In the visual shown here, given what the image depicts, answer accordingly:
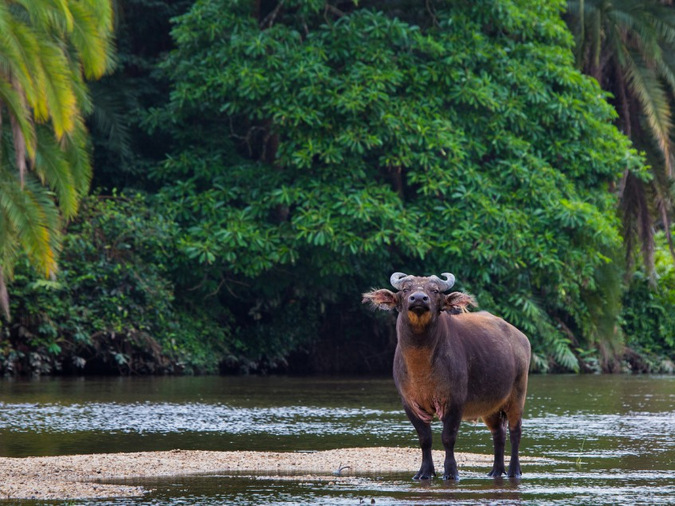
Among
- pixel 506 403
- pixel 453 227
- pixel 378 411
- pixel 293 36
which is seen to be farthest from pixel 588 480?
pixel 293 36

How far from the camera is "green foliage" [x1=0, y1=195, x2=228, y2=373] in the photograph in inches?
905

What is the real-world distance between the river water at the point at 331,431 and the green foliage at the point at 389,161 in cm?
251

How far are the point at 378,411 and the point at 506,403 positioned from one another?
6602 millimetres

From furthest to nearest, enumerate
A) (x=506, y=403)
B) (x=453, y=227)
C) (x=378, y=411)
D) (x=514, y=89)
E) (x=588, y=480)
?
(x=514, y=89)
(x=453, y=227)
(x=378, y=411)
(x=506, y=403)
(x=588, y=480)

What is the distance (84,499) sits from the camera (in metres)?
8.55

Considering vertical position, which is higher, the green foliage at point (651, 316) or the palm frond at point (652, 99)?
the palm frond at point (652, 99)

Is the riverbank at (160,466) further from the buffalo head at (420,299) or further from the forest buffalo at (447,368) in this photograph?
the buffalo head at (420,299)

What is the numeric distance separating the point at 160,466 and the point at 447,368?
8.35 ft

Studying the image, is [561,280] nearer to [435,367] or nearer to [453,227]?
[453,227]

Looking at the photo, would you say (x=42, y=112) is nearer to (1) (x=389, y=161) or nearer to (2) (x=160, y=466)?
(1) (x=389, y=161)

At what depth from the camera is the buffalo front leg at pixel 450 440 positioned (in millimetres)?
9812

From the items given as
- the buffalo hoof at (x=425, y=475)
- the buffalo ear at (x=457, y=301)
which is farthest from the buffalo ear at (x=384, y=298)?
the buffalo hoof at (x=425, y=475)

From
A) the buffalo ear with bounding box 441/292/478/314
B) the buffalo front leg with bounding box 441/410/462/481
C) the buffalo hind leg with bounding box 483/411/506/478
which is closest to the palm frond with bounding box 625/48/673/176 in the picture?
the buffalo hind leg with bounding box 483/411/506/478

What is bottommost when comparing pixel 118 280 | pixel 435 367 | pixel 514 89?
pixel 435 367
